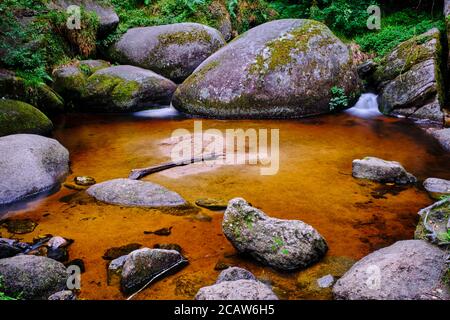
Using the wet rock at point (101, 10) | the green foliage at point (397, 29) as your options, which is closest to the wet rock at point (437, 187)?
the green foliage at point (397, 29)

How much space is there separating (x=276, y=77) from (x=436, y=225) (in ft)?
19.2

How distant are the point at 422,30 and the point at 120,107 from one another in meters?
8.34

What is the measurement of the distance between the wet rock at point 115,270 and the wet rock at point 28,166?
2205 mm

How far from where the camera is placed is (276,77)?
8680 millimetres

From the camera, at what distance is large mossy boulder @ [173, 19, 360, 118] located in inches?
342

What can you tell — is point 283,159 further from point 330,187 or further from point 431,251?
point 431,251

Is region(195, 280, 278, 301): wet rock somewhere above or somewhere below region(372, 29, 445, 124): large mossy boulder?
below

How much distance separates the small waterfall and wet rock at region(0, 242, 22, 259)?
7.73 metres

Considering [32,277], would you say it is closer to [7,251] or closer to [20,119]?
[7,251]

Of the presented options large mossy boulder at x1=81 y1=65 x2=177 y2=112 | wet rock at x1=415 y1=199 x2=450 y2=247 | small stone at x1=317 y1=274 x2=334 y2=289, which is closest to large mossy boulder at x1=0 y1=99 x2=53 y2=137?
large mossy boulder at x1=81 y1=65 x2=177 y2=112

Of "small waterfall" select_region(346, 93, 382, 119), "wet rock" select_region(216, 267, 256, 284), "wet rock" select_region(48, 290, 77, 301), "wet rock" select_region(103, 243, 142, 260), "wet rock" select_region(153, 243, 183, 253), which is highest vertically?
"small waterfall" select_region(346, 93, 382, 119)

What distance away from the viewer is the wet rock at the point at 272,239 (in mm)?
3375

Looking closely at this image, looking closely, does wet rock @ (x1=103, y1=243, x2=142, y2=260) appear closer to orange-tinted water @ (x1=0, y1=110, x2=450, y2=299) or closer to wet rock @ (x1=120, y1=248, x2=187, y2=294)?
orange-tinted water @ (x1=0, y1=110, x2=450, y2=299)

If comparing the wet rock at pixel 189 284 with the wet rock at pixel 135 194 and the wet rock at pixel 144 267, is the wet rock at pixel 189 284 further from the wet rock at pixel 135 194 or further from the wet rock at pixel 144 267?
the wet rock at pixel 135 194
